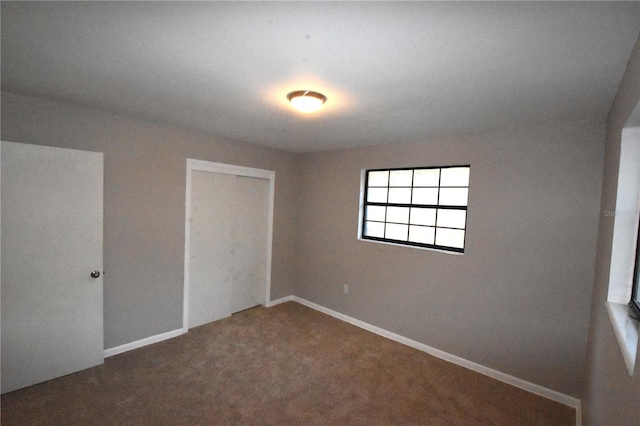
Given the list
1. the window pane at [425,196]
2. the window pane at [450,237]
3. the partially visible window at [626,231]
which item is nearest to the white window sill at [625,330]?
the partially visible window at [626,231]

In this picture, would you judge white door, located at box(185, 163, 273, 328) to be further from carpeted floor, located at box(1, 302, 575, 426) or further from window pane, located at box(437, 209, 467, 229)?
window pane, located at box(437, 209, 467, 229)

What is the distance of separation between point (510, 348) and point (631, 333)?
1.65m

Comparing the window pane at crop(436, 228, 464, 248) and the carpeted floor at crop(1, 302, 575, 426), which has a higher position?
the window pane at crop(436, 228, 464, 248)

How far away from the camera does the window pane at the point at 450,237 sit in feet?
10.2

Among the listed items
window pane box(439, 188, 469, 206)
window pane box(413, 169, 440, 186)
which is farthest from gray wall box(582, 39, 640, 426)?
window pane box(413, 169, 440, 186)

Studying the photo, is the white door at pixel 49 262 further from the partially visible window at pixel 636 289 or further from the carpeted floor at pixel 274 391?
the partially visible window at pixel 636 289

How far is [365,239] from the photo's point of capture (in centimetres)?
388

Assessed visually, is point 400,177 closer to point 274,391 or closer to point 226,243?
point 226,243

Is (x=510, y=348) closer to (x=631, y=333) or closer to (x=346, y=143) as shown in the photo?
(x=631, y=333)

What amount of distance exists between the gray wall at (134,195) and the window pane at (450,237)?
278cm

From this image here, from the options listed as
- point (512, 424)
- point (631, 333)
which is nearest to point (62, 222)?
point (631, 333)

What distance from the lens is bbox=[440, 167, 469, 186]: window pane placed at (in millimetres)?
3063

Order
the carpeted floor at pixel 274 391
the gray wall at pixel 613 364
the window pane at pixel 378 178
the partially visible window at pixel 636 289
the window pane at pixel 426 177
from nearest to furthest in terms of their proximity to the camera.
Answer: the gray wall at pixel 613 364, the partially visible window at pixel 636 289, the carpeted floor at pixel 274 391, the window pane at pixel 426 177, the window pane at pixel 378 178

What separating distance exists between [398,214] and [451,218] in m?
0.65
